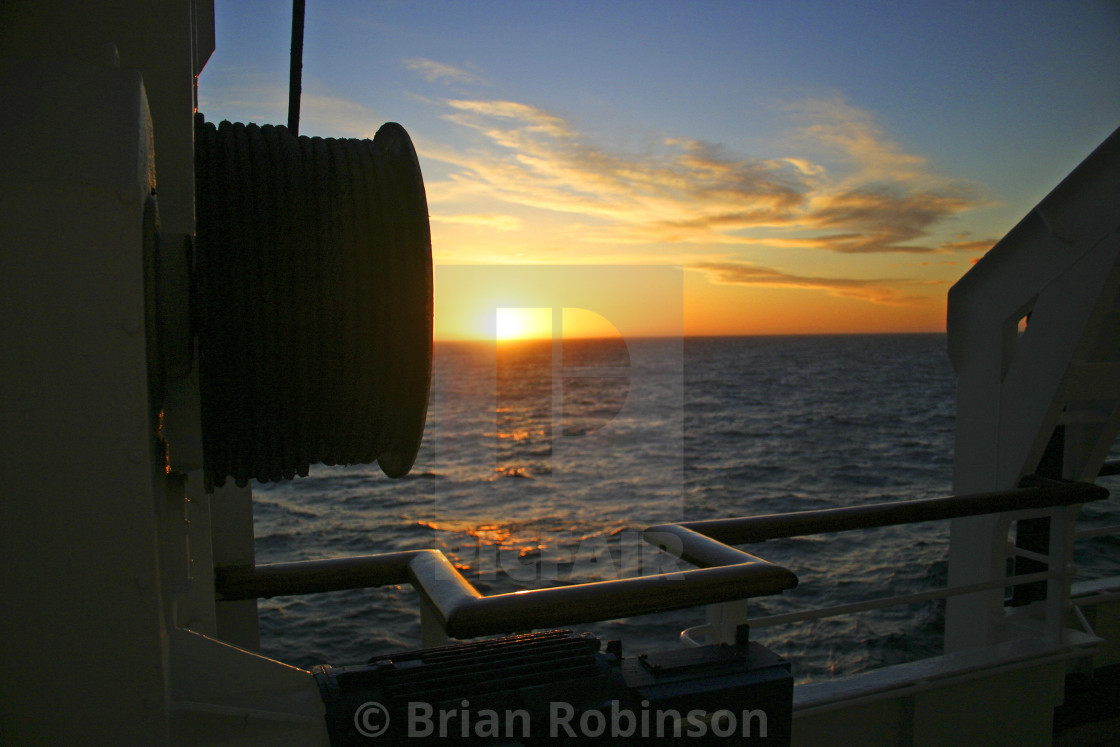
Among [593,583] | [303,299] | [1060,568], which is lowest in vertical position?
[1060,568]

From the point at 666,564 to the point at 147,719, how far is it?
28.8ft

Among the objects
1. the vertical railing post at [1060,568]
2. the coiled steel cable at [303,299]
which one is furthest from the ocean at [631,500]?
the coiled steel cable at [303,299]

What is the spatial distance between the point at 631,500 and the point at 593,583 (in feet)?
55.6

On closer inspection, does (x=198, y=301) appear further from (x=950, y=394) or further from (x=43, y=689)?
(x=950, y=394)

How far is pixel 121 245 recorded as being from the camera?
2.52 ft

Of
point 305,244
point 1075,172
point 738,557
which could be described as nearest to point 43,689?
point 305,244

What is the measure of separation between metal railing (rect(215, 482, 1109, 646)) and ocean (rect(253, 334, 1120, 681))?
5078 millimetres

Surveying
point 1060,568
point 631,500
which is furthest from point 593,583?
point 631,500

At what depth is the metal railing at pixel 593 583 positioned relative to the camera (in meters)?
1.12

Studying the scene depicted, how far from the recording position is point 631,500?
17906 millimetres

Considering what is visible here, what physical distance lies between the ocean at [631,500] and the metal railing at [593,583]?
5.08m

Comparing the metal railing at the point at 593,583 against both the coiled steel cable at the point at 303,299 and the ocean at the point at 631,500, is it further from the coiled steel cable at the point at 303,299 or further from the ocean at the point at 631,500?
the ocean at the point at 631,500

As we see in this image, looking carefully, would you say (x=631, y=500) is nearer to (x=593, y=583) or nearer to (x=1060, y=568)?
(x=1060, y=568)

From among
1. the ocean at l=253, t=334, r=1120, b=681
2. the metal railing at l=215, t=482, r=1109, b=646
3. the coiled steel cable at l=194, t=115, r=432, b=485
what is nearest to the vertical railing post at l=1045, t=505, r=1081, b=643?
the metal railing at l=215, t=482, r=1109, b=646
